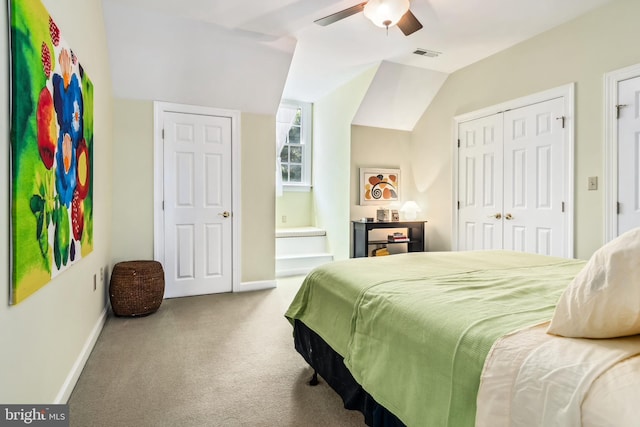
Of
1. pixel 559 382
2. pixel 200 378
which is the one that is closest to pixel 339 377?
pixel 200 378

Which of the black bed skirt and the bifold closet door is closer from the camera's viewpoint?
the black bed skirt

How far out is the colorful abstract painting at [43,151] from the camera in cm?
121

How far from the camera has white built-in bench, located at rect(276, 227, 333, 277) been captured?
4.93m

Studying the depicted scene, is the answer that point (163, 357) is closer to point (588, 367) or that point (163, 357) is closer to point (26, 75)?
point (26, 75)

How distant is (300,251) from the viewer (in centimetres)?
536

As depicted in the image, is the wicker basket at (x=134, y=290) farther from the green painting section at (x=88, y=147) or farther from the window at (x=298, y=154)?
the window at (x=298, y=154)

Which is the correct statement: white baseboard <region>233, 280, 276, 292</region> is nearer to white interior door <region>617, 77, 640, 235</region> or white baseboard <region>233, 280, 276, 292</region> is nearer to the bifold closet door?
the bifold closet door

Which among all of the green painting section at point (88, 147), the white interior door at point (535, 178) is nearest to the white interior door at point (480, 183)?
the white interior door at point (535, 178)

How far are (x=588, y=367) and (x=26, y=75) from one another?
1.94 meters

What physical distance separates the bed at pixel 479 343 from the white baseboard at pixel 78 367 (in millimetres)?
1292

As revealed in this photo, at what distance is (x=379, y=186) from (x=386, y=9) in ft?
9.39

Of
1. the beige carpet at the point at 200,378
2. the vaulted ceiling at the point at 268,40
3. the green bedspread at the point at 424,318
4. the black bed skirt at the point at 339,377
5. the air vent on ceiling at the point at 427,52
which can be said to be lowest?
the beige carpet at the point at 200,378

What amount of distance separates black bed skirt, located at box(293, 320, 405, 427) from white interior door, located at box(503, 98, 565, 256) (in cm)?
282

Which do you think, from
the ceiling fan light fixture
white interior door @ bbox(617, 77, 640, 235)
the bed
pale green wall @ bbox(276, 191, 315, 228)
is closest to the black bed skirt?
the bed
